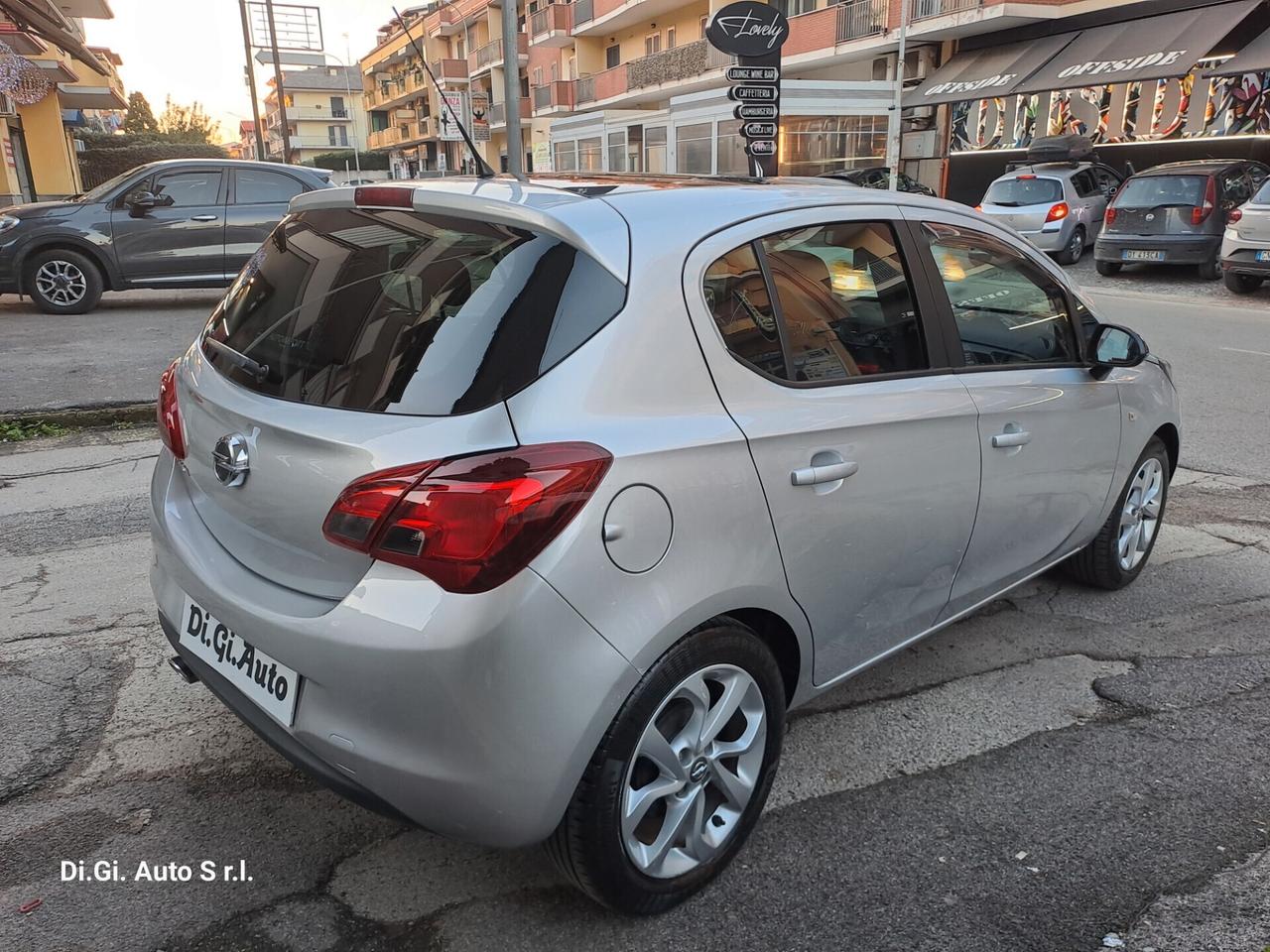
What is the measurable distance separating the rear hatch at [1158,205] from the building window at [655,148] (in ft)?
58.6

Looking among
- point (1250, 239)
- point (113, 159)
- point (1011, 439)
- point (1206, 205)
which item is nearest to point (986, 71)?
point (1206, 205)

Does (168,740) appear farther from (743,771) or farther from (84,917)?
(743,771)

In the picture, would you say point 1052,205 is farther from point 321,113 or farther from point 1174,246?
point 321,113

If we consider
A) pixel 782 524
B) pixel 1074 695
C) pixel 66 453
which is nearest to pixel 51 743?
pixel 782 524

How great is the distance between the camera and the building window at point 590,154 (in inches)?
1398

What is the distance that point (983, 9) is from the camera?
2530 centimetres

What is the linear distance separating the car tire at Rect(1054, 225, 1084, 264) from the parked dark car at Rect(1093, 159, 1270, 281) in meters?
1.98

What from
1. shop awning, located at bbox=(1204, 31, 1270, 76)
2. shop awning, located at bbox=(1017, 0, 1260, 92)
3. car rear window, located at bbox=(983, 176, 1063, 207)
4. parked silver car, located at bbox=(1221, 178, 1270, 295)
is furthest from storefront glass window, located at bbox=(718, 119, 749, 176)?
parked silver car, located at bbox=(1221, 178, 1270, 295)

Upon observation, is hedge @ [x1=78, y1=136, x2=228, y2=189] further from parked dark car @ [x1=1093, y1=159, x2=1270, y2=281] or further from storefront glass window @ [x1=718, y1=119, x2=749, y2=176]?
parked dark car @ [x1=1093, y1=159, x2=1270, y2=281]

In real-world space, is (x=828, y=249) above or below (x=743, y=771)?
above

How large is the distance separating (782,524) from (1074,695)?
1628 mm

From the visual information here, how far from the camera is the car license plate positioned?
82.4 inches

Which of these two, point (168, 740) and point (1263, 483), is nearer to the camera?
point (168, 740)

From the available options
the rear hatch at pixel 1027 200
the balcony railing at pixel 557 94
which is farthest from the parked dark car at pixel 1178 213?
the balcony railing at pixel 557 94
